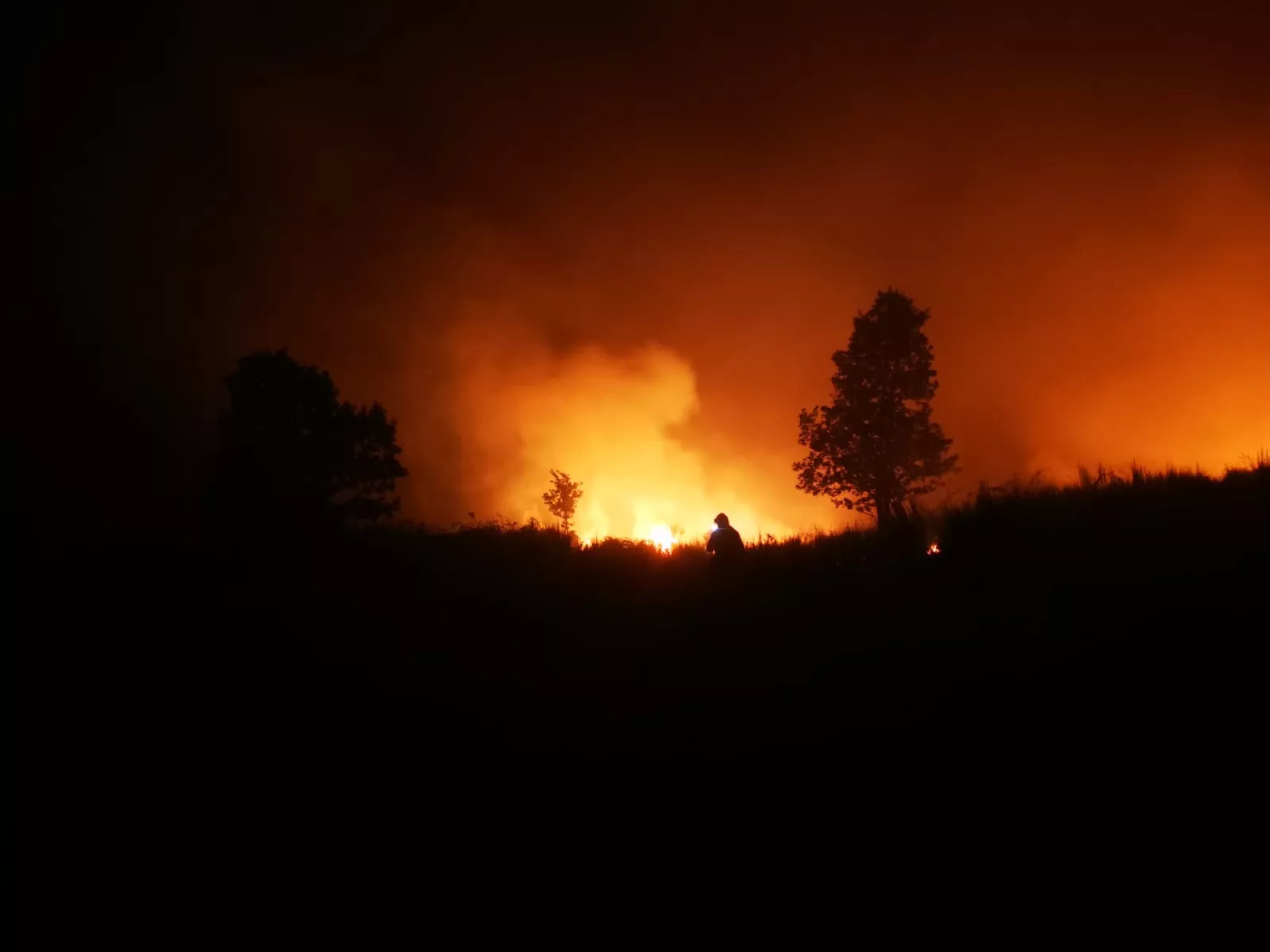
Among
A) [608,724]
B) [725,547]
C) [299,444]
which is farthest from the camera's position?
[299,444]

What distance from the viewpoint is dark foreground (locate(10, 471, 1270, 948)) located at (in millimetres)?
3729

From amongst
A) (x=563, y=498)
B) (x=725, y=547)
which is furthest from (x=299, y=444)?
(x=563, y=498)

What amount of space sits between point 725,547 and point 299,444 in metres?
19.3

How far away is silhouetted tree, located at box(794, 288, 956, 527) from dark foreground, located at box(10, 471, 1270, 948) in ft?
55.5

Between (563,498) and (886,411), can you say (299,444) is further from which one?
(563,498)

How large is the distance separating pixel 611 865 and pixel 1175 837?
274 centimetres

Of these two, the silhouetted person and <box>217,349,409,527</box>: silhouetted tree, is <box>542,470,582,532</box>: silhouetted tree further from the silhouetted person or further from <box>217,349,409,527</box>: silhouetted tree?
the silhouetted person

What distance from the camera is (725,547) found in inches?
379

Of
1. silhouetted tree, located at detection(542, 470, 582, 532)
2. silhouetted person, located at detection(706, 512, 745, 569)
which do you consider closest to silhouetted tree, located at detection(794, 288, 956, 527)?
silhouetted person, located at detection(706, 512, 745, 569)

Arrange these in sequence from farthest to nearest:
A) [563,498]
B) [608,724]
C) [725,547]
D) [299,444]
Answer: [563,498] → [299,444] → [725,547] → [608,724]

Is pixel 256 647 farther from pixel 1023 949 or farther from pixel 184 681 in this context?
pixel 1023 949

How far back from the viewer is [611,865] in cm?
376

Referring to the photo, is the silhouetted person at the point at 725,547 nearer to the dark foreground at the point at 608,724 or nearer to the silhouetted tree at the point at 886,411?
the dark foreground at the point at 608,724

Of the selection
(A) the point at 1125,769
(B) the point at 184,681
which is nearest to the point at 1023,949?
(A) the point at 1125,769
